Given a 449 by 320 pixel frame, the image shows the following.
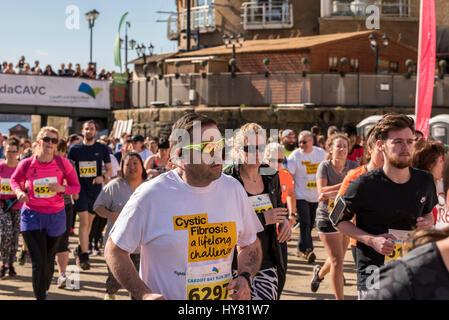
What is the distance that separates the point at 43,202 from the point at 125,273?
4218 millimetres

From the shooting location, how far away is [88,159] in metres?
10.2

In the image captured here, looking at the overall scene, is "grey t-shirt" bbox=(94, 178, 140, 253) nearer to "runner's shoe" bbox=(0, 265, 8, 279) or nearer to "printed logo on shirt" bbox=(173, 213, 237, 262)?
"runner's shoe" bbox=(0, 265, 8, 279)

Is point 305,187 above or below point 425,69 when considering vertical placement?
below

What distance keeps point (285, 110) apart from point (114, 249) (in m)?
25.5

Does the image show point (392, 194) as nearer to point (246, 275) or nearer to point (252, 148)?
point (252, 148)

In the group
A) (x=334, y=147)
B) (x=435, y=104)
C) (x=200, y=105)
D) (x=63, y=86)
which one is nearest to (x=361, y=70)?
(x=435, y=104)

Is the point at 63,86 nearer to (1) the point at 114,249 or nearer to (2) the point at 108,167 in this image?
(2) the point at 108,167

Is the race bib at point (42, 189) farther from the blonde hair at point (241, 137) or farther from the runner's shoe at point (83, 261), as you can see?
the blonde hair at point (241, 137)

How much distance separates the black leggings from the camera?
6.73 meters

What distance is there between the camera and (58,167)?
741cm

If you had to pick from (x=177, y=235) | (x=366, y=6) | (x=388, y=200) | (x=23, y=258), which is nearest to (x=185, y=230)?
(x=177, y=235)

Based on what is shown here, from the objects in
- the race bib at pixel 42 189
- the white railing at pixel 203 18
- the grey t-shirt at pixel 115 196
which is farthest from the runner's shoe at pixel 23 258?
the white railing at pixel 203 18

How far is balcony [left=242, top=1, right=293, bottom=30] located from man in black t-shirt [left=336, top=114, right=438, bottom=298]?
119ft

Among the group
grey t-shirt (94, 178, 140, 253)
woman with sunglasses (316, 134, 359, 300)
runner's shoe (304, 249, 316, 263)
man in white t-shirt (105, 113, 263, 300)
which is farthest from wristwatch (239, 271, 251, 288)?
runner's shoe (304, 249, 316, 263)
